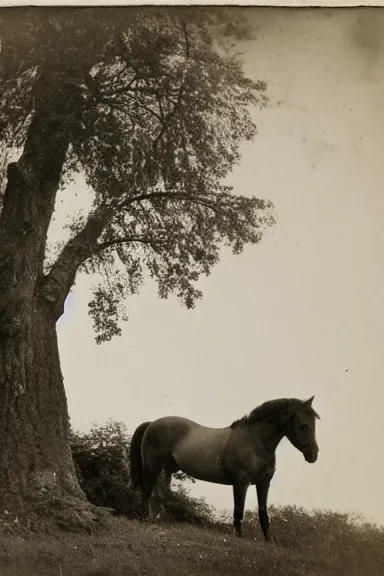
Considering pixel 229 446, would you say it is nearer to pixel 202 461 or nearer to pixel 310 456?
pixel 202 461

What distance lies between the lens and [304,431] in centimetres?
261

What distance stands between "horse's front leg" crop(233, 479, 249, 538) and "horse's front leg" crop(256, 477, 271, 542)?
47mm

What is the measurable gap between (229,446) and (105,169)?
3.51 ft

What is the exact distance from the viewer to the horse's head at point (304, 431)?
8.54ft

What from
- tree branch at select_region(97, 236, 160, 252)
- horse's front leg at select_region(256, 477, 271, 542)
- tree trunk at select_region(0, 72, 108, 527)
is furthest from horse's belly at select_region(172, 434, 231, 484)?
tree branch at select_region(97, 236, 160, 252)

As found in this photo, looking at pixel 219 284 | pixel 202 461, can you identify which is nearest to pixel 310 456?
pixel 202 461

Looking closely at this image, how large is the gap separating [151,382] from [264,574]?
720 millimetres

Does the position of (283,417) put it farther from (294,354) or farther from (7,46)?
(7,46)

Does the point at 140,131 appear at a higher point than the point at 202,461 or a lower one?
higher

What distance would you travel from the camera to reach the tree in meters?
2.63

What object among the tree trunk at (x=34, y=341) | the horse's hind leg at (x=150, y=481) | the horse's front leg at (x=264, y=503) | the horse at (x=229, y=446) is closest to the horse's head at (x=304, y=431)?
the horse at (x=229, y=446)

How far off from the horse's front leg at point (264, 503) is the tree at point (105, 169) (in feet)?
1.96

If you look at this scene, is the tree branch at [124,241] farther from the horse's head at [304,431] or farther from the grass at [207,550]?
the grass at [207,550]

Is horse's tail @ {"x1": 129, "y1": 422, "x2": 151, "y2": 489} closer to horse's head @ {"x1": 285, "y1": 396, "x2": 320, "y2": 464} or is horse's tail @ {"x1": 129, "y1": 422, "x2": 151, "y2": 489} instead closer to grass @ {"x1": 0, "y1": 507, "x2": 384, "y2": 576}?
grass @ {"x1": 0, "y1": 507, "x2": 384, "y2": 576}
